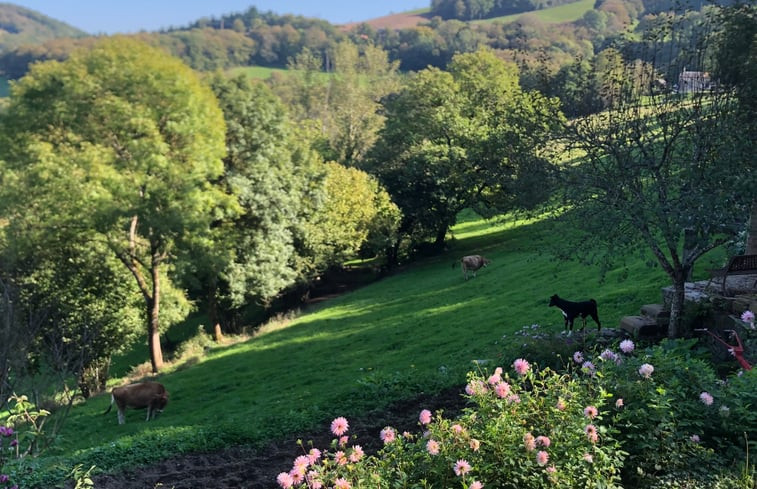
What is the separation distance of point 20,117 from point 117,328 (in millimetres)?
9713

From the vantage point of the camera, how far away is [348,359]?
56.2 feet

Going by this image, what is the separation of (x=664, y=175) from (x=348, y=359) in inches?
421

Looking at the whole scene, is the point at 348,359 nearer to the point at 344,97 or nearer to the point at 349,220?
the point at 349,220

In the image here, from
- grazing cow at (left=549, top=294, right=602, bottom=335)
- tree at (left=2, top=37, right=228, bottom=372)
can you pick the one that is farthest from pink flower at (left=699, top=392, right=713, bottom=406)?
tree at (left=2, top=37, right=228, bottom=372)

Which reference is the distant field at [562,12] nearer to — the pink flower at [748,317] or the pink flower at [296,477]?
the pink flower at [748,317]

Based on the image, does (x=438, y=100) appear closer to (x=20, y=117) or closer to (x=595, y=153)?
(x=20, y=117)

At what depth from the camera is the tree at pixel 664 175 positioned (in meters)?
9.14

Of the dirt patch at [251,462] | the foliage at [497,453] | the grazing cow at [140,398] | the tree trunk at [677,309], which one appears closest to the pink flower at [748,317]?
the tree trunk at [677,309]

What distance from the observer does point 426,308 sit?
22.7 metres

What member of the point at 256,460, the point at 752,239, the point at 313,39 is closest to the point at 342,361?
the point at 256,460

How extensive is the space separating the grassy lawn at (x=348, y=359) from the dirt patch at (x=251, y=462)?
1.29 feet

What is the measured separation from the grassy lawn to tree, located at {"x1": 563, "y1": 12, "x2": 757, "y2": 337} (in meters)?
1.50

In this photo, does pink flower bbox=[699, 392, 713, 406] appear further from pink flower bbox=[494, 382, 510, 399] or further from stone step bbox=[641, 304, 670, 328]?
stone step bbox=[641, 304, 670, 328]

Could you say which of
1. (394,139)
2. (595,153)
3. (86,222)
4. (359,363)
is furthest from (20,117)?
A: (394,139)
